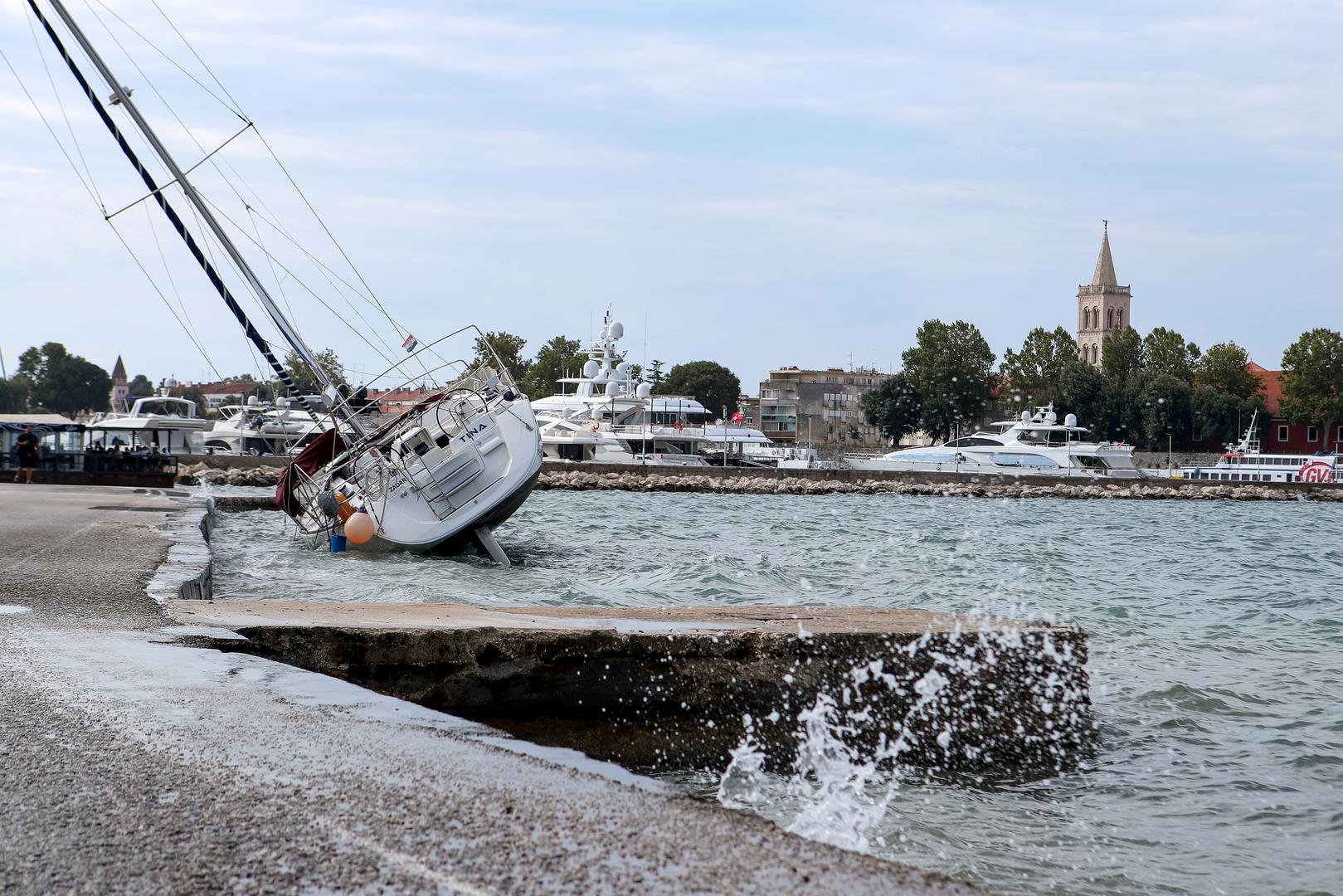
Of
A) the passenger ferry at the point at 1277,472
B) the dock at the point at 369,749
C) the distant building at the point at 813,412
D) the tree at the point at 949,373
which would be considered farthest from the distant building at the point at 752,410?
the dock at the point at 369,749

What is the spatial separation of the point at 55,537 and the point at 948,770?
10.3m

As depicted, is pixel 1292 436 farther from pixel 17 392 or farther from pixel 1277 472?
pixel 17 392

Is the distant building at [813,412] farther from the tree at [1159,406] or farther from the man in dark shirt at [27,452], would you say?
the man in dark shirt at [27,452]

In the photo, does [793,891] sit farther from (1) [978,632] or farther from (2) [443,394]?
(2) [443,394]

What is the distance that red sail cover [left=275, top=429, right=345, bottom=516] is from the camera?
2236 cm

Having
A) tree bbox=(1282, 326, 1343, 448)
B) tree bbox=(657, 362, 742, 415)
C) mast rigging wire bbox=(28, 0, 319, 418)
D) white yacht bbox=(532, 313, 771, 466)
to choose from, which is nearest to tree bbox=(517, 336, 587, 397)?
tree bbox=(657, 362, 742, 415)

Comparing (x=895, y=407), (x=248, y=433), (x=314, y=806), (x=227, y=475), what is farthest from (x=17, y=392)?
(x=314, y=806)

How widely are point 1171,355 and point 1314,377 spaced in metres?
11.8

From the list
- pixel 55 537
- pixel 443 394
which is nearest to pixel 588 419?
pixel 443 394

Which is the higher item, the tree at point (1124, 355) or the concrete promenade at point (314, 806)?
the tree at point (1124, 355)

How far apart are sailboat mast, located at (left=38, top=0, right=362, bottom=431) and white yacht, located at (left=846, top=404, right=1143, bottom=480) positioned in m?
43.0

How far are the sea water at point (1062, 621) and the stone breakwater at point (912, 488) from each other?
618 inches

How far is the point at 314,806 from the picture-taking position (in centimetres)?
372

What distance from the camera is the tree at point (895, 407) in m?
113
